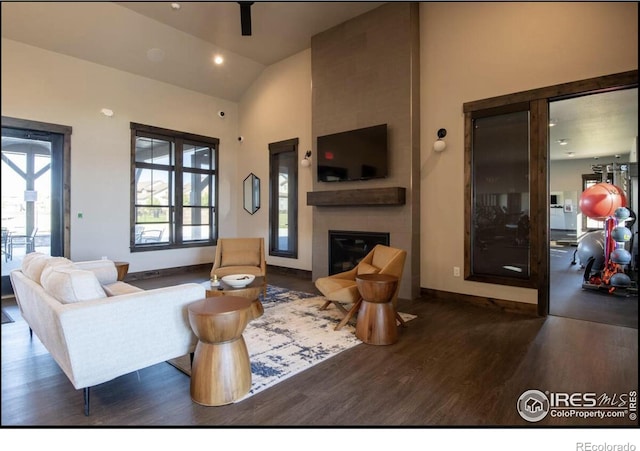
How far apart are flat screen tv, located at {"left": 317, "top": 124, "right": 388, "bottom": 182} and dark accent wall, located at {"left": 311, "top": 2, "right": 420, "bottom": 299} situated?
0.36ft

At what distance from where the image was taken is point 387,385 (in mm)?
2266

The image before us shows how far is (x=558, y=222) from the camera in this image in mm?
12562

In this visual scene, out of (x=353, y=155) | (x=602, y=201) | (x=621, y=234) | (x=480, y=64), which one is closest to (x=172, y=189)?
(x=353, y=155)

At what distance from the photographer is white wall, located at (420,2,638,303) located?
3430mm

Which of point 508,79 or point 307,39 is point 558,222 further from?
point 307,39

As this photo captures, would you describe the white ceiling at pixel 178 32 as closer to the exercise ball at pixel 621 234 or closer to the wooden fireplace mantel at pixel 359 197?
the wooden fireplace mantel at pixel 359 197

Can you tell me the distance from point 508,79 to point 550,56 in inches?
16.9

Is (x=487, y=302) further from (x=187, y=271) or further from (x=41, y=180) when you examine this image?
(x=41, y=180)

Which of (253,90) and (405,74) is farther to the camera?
(253,90)

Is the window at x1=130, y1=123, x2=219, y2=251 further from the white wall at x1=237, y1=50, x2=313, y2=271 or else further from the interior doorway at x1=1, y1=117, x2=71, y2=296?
the interior doorway at x1=1, y1=117, x2=71, y2=296

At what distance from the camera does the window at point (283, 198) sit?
249 inches

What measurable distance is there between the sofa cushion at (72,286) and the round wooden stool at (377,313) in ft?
6.51

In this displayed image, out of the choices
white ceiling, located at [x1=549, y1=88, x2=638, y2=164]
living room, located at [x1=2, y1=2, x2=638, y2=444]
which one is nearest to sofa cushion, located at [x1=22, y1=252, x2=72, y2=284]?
living room, located at [x1=2, y1=2, x2=638, y2=444]
